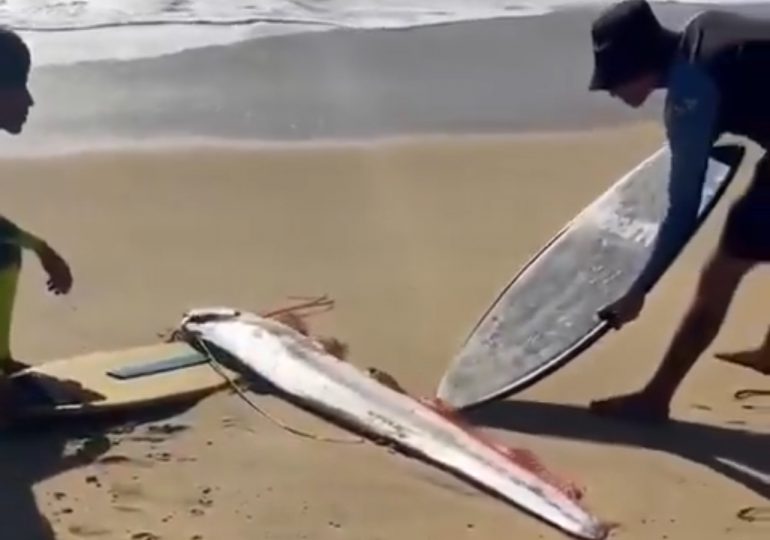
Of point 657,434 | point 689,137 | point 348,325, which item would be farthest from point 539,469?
point 348,325

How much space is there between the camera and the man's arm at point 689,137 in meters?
4.43

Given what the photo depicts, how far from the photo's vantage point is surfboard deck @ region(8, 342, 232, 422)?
4.67 meters

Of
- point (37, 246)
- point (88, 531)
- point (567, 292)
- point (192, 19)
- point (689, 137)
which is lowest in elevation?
point (88, 531)

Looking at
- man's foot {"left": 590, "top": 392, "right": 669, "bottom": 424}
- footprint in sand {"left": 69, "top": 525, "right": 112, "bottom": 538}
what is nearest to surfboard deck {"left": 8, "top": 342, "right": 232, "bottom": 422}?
footprint in sand {"left": 69, "top": 525, "right": 112, "bottom": 538}

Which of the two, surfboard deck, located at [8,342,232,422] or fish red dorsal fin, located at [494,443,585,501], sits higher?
surfboard deck, located at [8,342,232,422]

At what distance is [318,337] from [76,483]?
107cm

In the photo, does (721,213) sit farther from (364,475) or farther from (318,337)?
(364,475)

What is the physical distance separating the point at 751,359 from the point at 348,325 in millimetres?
1332

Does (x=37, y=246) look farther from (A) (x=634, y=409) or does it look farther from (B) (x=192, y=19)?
(B) (x=192, y=19)

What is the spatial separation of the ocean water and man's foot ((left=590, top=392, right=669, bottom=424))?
544 cm

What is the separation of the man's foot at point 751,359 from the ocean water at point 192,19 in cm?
530

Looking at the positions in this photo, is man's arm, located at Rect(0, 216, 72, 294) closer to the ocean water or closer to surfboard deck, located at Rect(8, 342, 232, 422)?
surfboard deck, located at Rect(8, 342, 232, 422)

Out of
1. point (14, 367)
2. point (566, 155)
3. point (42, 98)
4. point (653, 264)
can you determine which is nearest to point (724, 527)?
point (653, 264)

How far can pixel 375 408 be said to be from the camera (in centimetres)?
450
